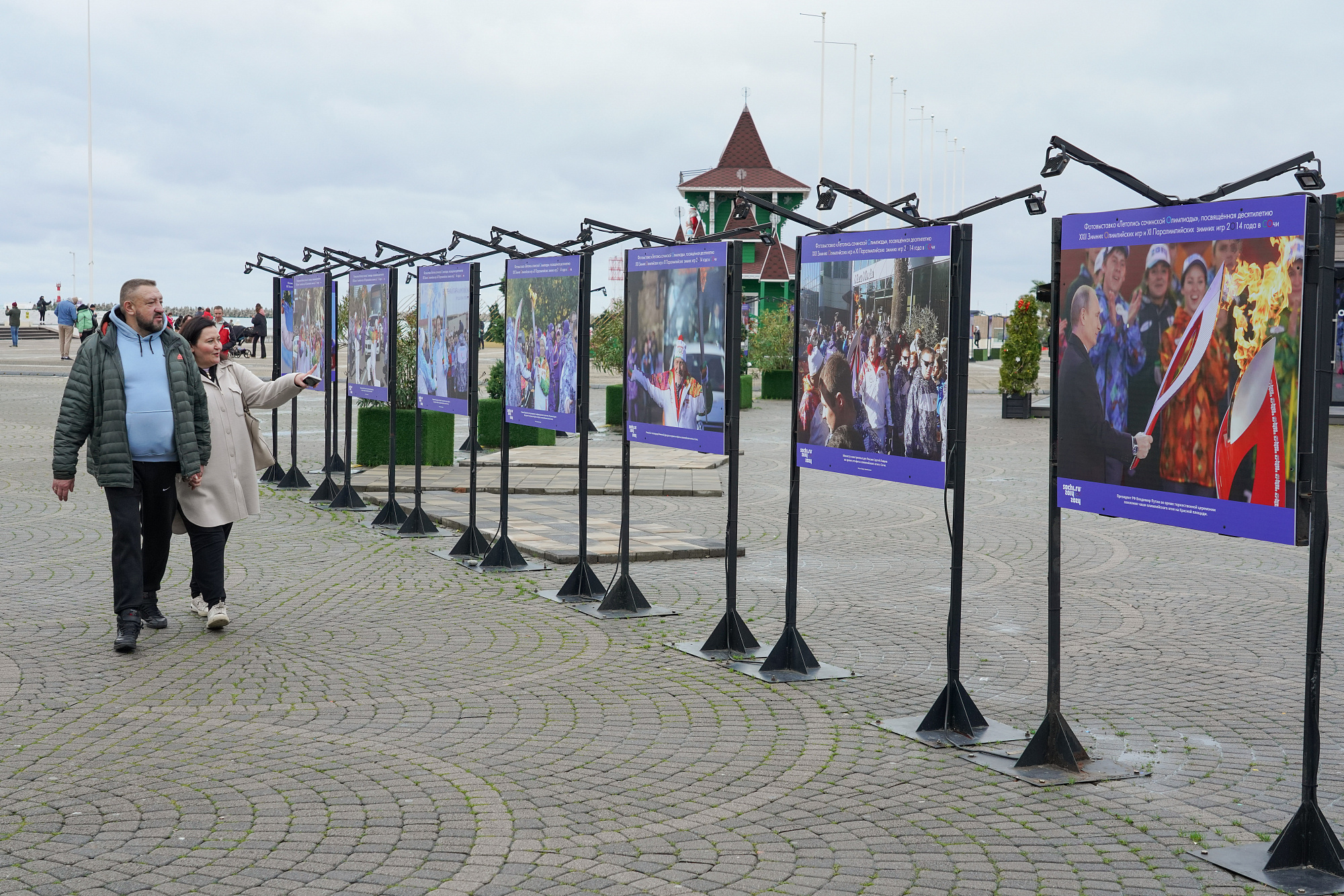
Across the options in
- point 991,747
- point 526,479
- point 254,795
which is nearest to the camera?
point 254,795

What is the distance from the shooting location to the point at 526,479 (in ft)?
53.8

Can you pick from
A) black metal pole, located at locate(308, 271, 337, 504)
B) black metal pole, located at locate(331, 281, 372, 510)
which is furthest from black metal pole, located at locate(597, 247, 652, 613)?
black metal pole, located at locate(308, 271, 337, 504)

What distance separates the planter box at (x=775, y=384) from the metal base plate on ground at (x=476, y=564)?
85.3ft

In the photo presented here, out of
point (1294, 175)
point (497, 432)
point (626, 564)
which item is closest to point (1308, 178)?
point (1294, 175)

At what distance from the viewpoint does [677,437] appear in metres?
8.30

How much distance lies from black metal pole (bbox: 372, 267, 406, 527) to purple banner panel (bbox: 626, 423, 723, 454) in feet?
15.3

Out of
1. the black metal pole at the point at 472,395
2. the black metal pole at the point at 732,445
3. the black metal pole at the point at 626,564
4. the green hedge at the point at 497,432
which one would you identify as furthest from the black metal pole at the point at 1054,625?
the green hedge at the point at 497,432

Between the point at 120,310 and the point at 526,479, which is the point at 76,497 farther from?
the point at 120,310

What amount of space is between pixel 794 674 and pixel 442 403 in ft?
18.3

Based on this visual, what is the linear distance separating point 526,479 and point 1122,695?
34.1 ft

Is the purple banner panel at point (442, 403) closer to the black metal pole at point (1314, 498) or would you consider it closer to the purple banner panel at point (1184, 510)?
the purple banner panel at point (1184, 510)

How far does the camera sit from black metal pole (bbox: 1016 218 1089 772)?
5543mm

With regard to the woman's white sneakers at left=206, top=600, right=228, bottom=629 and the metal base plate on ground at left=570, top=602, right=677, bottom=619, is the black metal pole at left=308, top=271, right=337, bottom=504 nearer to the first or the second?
the metal base plate on ground at left=570, top=602, right=677, bottom=619

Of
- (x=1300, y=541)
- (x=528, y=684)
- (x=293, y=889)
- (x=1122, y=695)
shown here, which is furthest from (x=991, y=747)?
(x=293, y=889)
